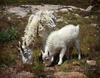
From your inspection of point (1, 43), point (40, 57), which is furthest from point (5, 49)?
point (40, 57)

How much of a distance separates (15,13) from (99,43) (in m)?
5.16

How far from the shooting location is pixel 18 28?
17641mm

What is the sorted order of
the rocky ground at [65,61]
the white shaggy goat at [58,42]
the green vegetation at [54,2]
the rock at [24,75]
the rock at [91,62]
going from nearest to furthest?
the rock at [24,75] < the rocky ground at [65,61] < the white shaggy goat at [58,42] < the rock at [91,62] < the green vegetation at [54,2]

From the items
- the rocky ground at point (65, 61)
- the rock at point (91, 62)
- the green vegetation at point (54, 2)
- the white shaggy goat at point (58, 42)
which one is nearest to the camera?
the rocky ground at point (65, 61)

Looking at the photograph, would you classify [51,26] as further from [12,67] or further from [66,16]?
[66,16]

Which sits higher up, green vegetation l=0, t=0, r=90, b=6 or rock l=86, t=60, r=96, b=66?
green vegetation l=0, t=0, r=90, b=6

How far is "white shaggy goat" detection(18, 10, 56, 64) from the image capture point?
45.1 feet

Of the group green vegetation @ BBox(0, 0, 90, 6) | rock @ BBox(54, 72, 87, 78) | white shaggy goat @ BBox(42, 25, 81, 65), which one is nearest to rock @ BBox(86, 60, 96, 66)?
white shaggy goat @ BBox(42, 25, 81, 65)

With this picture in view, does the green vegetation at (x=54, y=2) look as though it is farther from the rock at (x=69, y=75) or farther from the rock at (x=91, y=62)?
the rock at (x=69, y=75)

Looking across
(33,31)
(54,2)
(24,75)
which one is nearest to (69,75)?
(24,75)

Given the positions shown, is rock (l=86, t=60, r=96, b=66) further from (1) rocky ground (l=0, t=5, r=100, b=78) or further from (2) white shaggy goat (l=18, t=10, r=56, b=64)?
(2) white shaggy goat (l=18, t=10, r=56, b=64)

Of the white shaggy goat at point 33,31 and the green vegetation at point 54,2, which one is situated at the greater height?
the green vegetation at point 54,2

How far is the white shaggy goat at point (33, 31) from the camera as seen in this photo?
13.7 metres

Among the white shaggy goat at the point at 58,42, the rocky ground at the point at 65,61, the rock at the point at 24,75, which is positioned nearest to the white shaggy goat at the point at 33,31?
the rocky ground at the point at 65,61
